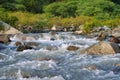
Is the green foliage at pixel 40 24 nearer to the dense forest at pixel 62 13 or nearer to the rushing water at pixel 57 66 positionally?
the dense forest at pixel 62 13

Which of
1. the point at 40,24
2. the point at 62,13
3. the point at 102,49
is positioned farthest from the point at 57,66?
the point at 62,13

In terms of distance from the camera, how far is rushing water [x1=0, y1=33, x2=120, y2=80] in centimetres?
1159

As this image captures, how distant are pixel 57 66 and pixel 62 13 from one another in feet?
79.5

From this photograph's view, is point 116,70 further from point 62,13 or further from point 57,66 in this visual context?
point 62,13

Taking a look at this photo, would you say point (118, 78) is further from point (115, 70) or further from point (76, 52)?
point (76, 52)

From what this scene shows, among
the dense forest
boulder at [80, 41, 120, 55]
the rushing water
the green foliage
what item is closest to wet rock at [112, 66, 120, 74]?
the rushing water

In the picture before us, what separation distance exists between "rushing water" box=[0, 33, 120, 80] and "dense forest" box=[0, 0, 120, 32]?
35.2 feet

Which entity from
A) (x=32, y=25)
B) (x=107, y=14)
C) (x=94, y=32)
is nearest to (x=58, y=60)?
(x=94, y=32)

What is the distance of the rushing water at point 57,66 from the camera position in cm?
1159

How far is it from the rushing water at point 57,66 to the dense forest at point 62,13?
423 inches

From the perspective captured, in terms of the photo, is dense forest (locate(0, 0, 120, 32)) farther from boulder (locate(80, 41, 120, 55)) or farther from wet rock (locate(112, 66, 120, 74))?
wet rock (locate(112, 66, 120, 74))

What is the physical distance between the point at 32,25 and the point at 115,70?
18890 millimetres

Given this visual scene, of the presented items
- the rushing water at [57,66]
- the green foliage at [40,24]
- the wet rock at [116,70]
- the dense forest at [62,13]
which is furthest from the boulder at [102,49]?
the green foliage at [40,24]

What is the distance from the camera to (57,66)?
43.7 feet
